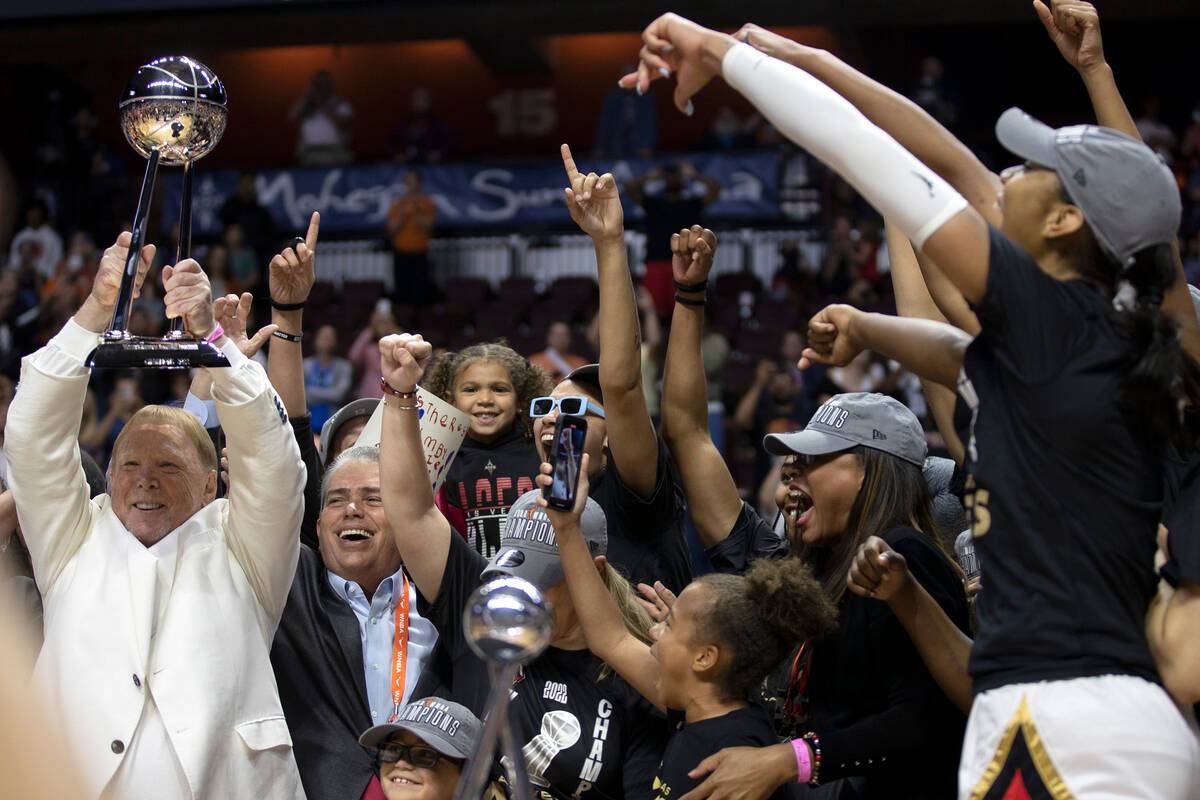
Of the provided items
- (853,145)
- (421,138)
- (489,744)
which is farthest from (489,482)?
(421,138)

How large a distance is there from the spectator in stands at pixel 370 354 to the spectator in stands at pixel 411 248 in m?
1.45

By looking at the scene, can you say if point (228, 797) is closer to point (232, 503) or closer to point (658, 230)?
point (232, 503)

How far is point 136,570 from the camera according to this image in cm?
280

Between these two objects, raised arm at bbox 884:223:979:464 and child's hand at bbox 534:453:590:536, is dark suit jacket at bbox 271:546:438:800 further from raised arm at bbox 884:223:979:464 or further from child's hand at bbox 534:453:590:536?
raised arm at bbox 884:223:979:464

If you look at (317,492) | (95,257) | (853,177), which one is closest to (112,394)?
(95,257)

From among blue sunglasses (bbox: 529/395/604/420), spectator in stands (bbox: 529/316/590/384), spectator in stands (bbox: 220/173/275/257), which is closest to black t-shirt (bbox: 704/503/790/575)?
blue sunglasses (bbox: 529/395/604/420)

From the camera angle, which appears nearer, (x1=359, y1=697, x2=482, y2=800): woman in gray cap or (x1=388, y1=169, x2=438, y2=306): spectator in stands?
(x1=359, y1=697, x2=482, y2=800): woman in gray cap

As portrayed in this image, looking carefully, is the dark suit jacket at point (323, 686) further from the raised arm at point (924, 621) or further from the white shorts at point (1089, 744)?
the white shorts at point (1089, 744)

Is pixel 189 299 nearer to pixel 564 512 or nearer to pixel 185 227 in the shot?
pixel 185 227

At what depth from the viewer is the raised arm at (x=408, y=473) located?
2.84 metres

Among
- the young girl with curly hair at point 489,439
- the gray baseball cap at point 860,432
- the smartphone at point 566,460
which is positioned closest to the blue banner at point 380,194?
the young girl with curly hair at point 489,439

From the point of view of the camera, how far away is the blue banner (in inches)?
478

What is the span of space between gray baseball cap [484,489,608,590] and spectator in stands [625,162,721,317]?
21.0 feet

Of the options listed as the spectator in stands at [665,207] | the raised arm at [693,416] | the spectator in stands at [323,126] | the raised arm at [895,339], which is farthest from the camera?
the spectator in stands at [323,126]
